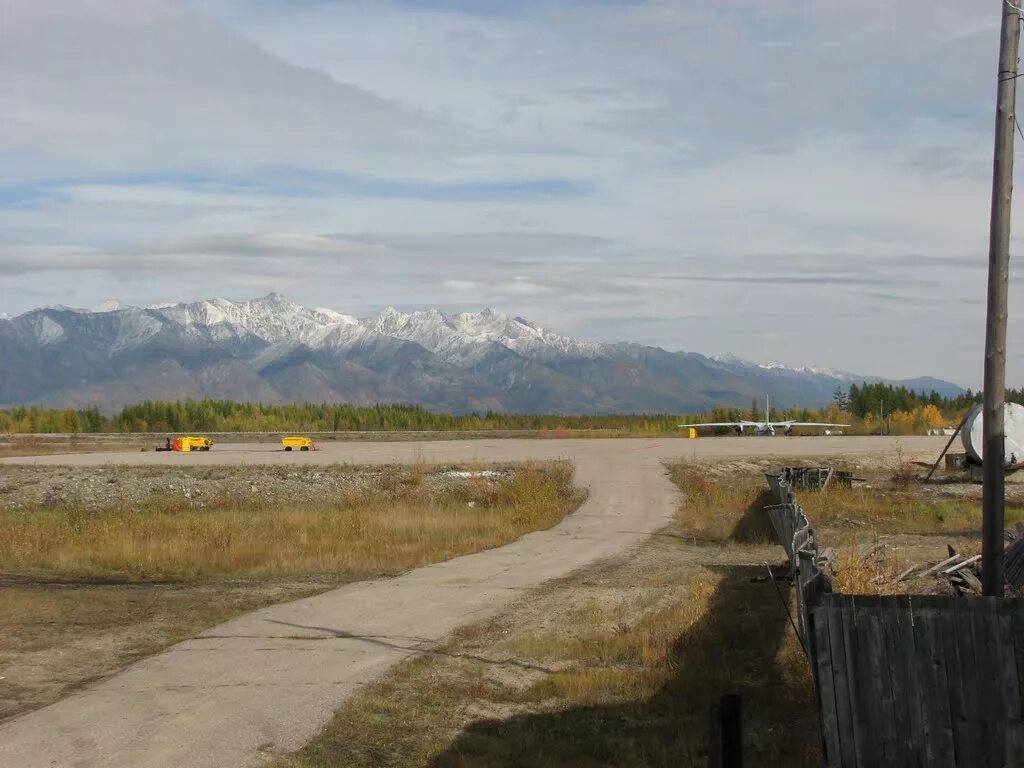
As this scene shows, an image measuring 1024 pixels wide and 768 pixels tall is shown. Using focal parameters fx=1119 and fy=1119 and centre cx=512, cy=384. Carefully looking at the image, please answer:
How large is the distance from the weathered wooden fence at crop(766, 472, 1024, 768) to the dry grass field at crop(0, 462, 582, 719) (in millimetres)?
7728

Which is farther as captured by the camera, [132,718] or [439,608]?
[439,608]

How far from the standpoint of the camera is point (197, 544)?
24.3m

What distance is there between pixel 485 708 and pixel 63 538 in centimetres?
1713

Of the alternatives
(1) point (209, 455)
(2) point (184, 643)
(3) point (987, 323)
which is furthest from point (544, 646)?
(1) point (209, 455)

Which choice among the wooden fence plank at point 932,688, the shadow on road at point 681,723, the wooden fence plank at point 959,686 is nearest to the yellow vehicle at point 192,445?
the shadow on road at point 681,723

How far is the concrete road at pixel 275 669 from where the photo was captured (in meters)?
9.59

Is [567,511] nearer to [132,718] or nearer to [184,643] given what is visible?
[184,643]

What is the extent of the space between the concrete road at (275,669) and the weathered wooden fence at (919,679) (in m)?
4.57

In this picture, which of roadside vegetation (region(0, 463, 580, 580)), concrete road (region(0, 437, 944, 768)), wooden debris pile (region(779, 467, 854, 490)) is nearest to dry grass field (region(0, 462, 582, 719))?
roadside vegetation (region(0, 463, 580, 580))

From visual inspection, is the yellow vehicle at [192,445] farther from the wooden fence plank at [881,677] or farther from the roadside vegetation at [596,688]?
the wooden fence plank at [881,677]

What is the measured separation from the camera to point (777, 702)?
1150 cm

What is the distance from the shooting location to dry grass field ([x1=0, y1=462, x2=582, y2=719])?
14594 mm

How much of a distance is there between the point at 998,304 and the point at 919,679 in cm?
418

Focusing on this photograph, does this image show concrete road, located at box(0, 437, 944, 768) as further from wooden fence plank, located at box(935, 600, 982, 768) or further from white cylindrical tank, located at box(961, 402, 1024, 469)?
white cylindrical tank, located at box(961, 402, 1024, 469)
